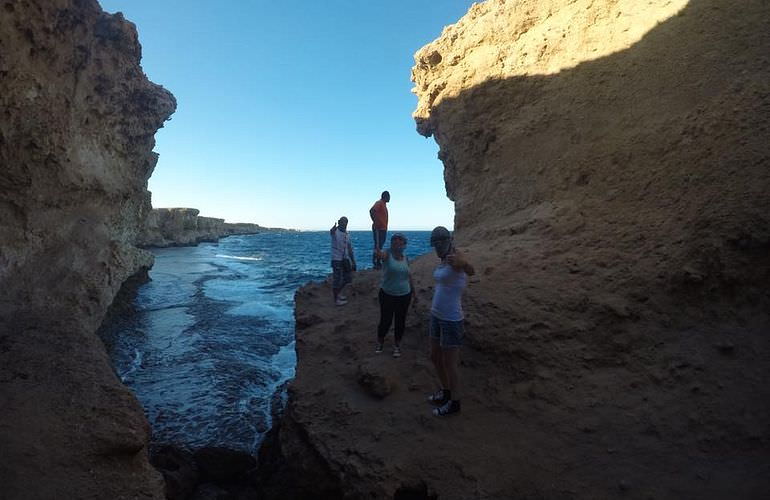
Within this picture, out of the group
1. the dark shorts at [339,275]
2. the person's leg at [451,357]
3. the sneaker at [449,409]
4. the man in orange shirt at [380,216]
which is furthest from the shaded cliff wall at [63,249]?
the man in orange shirt at [380,216]

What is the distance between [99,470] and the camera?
3359 millimetres

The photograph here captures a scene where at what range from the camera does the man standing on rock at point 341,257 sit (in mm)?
7848

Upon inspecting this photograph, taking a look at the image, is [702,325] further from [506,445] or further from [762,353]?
[506,445]

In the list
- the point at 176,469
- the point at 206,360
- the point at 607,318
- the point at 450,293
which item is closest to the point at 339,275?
the point at 206,360

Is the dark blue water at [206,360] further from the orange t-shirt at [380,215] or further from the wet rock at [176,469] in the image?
the orange t-shirt at [380,215]

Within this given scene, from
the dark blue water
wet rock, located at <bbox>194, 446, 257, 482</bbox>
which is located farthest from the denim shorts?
the dark blue water

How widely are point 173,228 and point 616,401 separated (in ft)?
207

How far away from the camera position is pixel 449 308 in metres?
3.97

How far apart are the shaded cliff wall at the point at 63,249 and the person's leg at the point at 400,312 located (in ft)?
9.52

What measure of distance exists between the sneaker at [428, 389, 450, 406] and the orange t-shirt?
17.9ft

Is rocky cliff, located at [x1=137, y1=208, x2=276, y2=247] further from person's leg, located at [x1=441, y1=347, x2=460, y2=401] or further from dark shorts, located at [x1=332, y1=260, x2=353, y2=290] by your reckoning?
person's leg, located at [x1=441, y1=347, x2=460, y2=401]

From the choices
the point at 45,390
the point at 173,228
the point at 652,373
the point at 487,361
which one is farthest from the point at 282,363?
the point at 173,228

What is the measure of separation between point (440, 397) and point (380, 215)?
566 centimetres

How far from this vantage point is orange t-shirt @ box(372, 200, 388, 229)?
9.35 m
